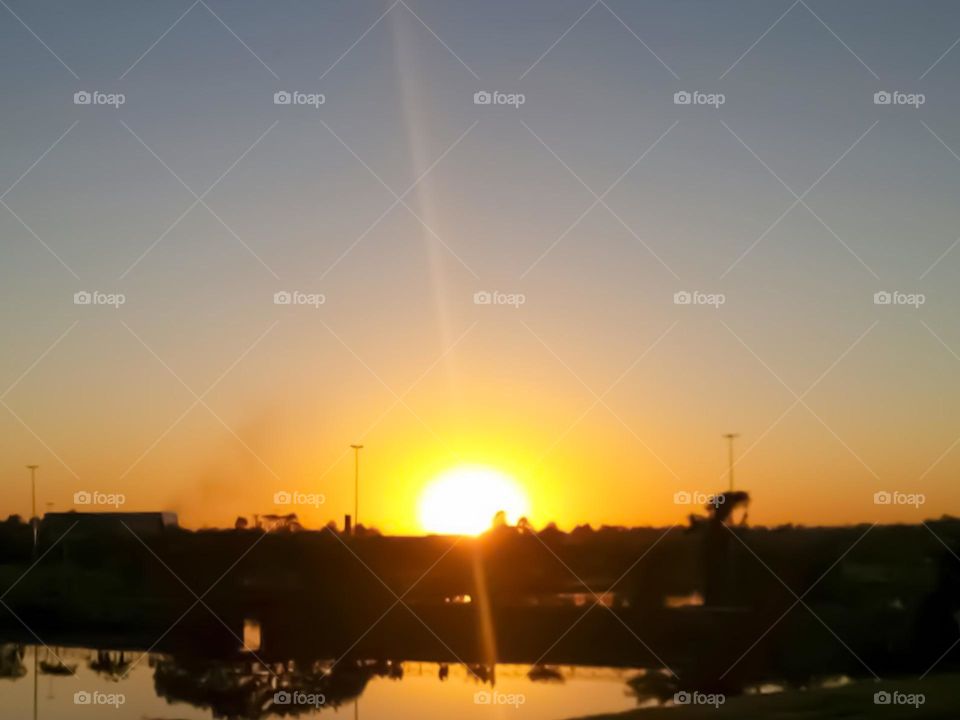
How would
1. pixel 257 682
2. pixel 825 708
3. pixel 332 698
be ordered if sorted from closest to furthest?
pixel 825 708 < pixel 332 698 < pixel 257 682

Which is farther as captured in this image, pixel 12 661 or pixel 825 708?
pixel 12 661

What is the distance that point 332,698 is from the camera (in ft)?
57.5

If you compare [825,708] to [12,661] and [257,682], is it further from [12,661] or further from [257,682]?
[12,661]

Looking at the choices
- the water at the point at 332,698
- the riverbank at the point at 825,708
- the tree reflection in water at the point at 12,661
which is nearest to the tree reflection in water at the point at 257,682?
the water at the point at 332,698

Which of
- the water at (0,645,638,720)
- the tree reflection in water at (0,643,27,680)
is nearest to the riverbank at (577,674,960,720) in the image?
the water at (0,645,638,720)

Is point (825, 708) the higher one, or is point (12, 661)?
point (12, 661)

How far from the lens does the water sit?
51.8 feet

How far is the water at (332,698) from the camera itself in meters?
15.8

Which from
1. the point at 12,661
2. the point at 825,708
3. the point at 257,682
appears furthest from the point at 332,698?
the point at 825,708

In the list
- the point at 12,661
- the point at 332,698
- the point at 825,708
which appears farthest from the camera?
the point at 12,661

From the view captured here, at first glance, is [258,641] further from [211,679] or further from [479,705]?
[479,705]

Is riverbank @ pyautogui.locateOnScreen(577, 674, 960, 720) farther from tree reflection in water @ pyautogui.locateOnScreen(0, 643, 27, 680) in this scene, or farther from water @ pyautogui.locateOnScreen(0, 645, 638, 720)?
tree reflection in water @ pyautogui.locateOnScreen(0, 643, 27, 680)

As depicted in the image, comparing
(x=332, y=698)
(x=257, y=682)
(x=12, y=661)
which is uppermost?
(x=12, y=661)

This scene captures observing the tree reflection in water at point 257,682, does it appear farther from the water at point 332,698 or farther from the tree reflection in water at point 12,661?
the tree reflection in water at point 12,661
